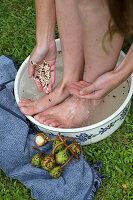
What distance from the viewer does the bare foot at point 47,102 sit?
1867mm

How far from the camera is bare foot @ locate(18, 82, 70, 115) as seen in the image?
1867 mm

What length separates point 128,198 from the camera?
175 cm

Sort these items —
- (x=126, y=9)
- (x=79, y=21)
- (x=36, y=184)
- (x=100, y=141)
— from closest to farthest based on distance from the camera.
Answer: (x=126, y=9), (x=79, y=21), (x=36, y=184), (x=100, y=141)

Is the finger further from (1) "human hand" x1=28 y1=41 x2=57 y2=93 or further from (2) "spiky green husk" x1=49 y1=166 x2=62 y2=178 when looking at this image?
(2) "spiky green husk" x1=49 y1=166 x2=62 y2=178

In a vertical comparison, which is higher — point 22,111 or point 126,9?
point 126,9

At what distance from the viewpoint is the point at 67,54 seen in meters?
1.71

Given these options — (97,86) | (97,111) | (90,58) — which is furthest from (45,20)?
(97,111)

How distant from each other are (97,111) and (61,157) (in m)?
0.48

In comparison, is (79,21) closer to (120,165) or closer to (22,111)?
(22,111)

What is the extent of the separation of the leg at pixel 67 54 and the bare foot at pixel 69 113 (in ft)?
0.17

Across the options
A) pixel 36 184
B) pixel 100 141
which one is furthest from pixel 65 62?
pixel 36 184

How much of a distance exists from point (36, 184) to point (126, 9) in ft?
3.67

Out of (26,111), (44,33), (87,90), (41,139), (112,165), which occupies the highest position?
(44,33)

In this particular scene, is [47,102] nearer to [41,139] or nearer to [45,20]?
[41,139]
